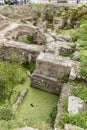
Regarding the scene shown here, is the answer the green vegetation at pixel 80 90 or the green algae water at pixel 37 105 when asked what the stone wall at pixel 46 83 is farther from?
the green vegetation at pixel 80 90

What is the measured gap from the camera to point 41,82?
14.2 metres

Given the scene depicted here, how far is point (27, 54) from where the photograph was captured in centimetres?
1666

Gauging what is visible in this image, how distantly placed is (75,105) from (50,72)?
13.4ft

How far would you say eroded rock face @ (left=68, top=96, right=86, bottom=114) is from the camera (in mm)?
9805

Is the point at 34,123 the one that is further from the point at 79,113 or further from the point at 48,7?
the point at 48,7

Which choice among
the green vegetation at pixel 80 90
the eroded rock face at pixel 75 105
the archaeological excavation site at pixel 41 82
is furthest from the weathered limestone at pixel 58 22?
the eroded rock face at pixel 75 105

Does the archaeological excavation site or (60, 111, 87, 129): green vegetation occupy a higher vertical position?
(60, 111, 87, 129): green vegetation

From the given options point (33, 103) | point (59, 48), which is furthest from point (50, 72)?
point (59, 48)

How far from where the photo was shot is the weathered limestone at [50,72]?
13.7m

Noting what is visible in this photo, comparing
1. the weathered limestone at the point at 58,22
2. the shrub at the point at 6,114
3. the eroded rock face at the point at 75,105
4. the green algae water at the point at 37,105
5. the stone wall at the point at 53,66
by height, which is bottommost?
the weathered limestone at the point at 58,22

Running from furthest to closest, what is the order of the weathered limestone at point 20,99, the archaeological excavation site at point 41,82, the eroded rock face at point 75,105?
the weathered limestone at point 20,99, the eroded rock face at point 75,105, the archaeological excavation site at point 41,82

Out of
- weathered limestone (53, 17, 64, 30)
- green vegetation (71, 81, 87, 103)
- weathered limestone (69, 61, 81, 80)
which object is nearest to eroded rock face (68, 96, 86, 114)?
green vegetation (71, 81, 87, 103)

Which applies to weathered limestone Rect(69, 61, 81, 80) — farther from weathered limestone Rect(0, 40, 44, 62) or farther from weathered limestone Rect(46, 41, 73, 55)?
weathered limestone Rect(0, 40, 44, 62)

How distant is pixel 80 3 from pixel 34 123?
21.6 m
